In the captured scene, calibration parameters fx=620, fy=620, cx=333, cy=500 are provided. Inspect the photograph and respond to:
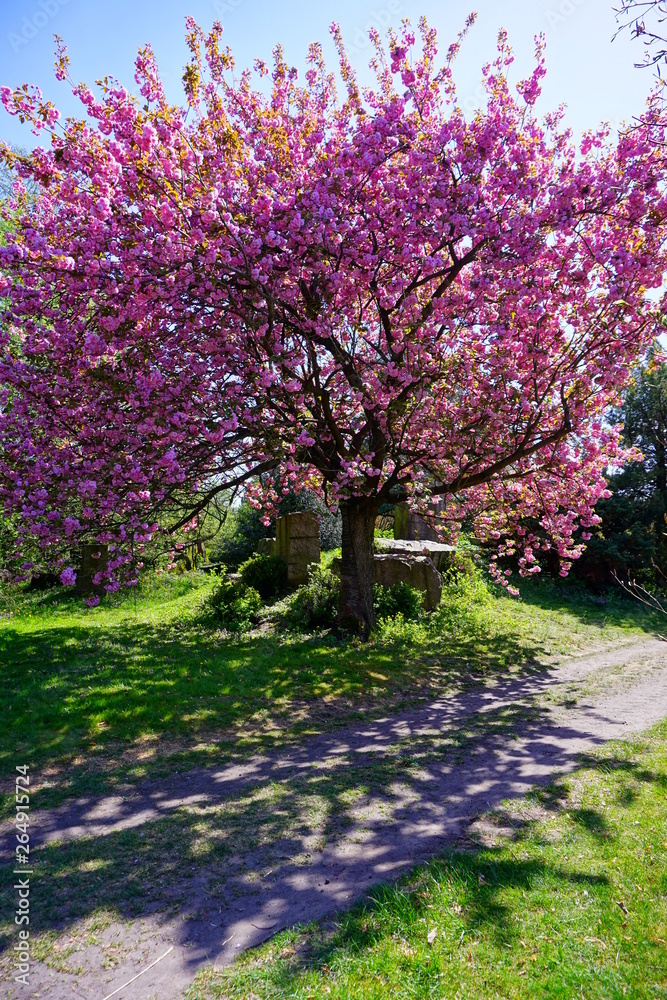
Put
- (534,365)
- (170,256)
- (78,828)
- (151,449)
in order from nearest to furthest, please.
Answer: (78,828) < (170,256) < (151,449) < (534,365)

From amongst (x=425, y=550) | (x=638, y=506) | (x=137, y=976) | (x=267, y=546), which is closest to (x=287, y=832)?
(x=137, y=976)

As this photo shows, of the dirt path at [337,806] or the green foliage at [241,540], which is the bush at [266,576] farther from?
the dirt path at [337,806]

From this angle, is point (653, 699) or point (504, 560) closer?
point (653, 699)

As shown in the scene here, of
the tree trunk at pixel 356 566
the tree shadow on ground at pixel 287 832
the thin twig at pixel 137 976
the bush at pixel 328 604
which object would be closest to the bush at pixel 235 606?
the bush at pixel 328 604

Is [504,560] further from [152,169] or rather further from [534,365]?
[152,169]

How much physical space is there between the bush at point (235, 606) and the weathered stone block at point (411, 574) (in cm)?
288

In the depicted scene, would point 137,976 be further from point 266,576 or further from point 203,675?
point 266,576

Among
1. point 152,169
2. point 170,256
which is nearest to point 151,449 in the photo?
point 170,256

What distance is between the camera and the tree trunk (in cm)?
1152

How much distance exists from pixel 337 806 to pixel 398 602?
8.22 metres

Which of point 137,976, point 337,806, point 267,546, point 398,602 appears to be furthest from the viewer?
point 267,546

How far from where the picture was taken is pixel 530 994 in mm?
2977

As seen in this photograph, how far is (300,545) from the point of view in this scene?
603 inches

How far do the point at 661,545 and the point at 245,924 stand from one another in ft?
60.1
